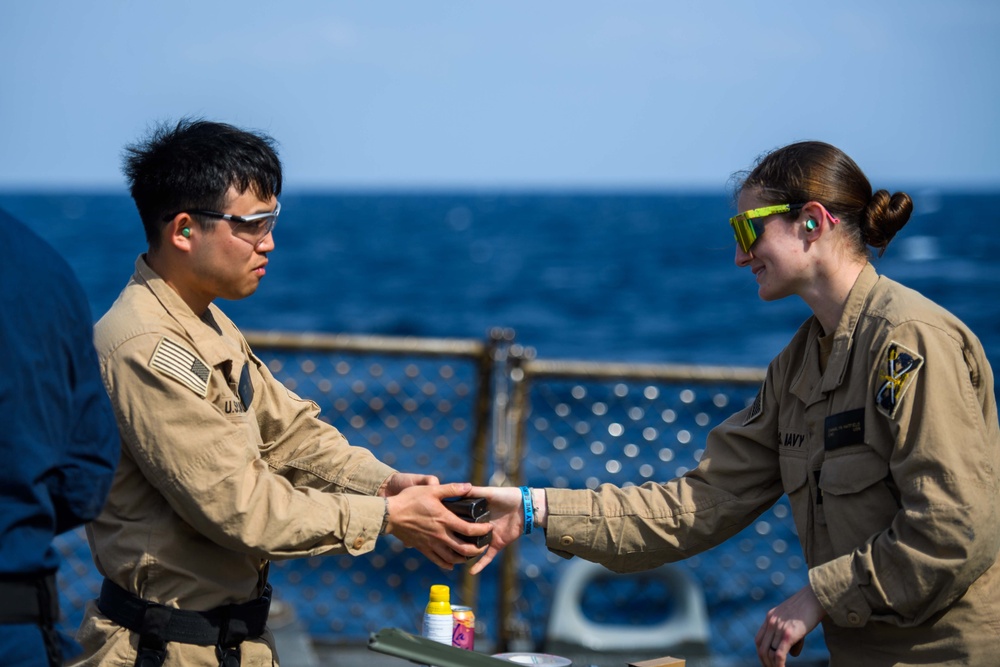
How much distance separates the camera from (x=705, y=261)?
2181 inches

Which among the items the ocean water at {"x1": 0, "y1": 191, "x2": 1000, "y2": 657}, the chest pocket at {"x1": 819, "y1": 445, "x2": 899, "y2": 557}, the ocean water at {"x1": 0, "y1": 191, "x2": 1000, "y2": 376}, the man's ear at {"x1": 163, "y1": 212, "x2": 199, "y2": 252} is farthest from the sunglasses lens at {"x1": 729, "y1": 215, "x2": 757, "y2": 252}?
the ocean water at {"x1": 0, "y1": 191, "x2": 1000, "y2": 376}

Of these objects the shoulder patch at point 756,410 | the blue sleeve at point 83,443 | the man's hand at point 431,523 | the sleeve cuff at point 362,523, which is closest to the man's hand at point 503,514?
the man's hand at point 431,523

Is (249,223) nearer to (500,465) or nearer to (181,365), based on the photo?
(181,365)

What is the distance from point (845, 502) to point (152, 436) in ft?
5.55

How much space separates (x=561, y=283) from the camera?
46938mm

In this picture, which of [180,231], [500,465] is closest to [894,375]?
[180,231]

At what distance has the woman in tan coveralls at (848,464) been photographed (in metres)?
2.65

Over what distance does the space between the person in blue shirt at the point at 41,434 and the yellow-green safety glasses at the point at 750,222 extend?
1726mm

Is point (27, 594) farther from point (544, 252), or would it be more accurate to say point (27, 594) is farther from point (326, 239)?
point (326, 239)

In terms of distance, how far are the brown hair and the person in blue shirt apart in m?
1.80

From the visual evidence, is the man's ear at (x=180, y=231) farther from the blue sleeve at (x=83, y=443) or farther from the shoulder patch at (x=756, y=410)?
the shoulder patch at (x=756, y=410)

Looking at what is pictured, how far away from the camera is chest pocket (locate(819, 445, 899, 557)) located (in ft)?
9.21

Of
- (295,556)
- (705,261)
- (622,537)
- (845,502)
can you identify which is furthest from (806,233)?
(705,261)

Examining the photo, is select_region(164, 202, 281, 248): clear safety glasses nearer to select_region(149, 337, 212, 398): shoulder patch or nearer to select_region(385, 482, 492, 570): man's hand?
select_region(149, 337, 212, 398): shoulder patch
